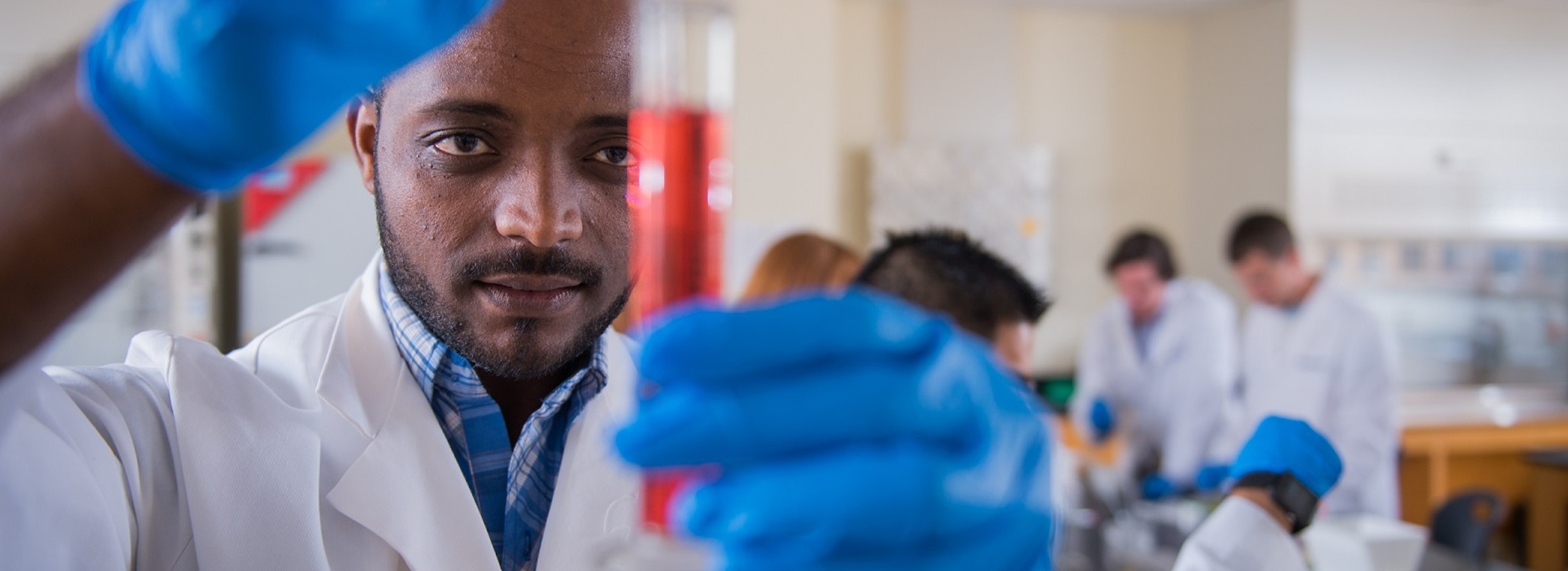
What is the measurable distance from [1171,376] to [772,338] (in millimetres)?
3376

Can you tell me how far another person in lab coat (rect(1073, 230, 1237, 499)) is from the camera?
11.1 ft

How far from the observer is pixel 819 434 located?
39 centimetres

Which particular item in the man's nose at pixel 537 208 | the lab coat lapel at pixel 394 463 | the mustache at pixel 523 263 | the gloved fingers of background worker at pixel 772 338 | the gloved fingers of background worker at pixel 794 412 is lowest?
the lab coat lapel at pixel 394 463

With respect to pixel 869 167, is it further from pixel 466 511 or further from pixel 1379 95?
pixel 466 511

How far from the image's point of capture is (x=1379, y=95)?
14.3 feet

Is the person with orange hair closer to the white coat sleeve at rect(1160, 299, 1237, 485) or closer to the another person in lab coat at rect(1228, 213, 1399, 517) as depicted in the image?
the another person in lab coat at rect(1228, 213, 1399, 517)

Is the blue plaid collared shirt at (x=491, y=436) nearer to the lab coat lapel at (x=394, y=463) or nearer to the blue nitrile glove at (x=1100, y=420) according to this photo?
the lab coat lapel at (x=394, y=463)

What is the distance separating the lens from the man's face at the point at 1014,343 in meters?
1.29

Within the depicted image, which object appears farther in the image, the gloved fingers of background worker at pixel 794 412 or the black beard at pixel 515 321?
the black beard at pixel 515 321

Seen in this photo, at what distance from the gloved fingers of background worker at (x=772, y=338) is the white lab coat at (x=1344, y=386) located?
272 centimetres

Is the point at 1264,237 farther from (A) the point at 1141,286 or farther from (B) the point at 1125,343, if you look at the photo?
(B) the point at 1125,343

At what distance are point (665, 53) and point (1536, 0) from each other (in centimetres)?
522

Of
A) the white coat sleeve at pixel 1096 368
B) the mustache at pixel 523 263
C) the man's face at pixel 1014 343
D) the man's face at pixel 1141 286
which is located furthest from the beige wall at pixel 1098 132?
the mustache at pixel 523 263

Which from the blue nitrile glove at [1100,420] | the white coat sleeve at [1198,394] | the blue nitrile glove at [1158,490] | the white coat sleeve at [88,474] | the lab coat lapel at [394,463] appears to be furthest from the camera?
the blue nitrile glove at [1100,420]
